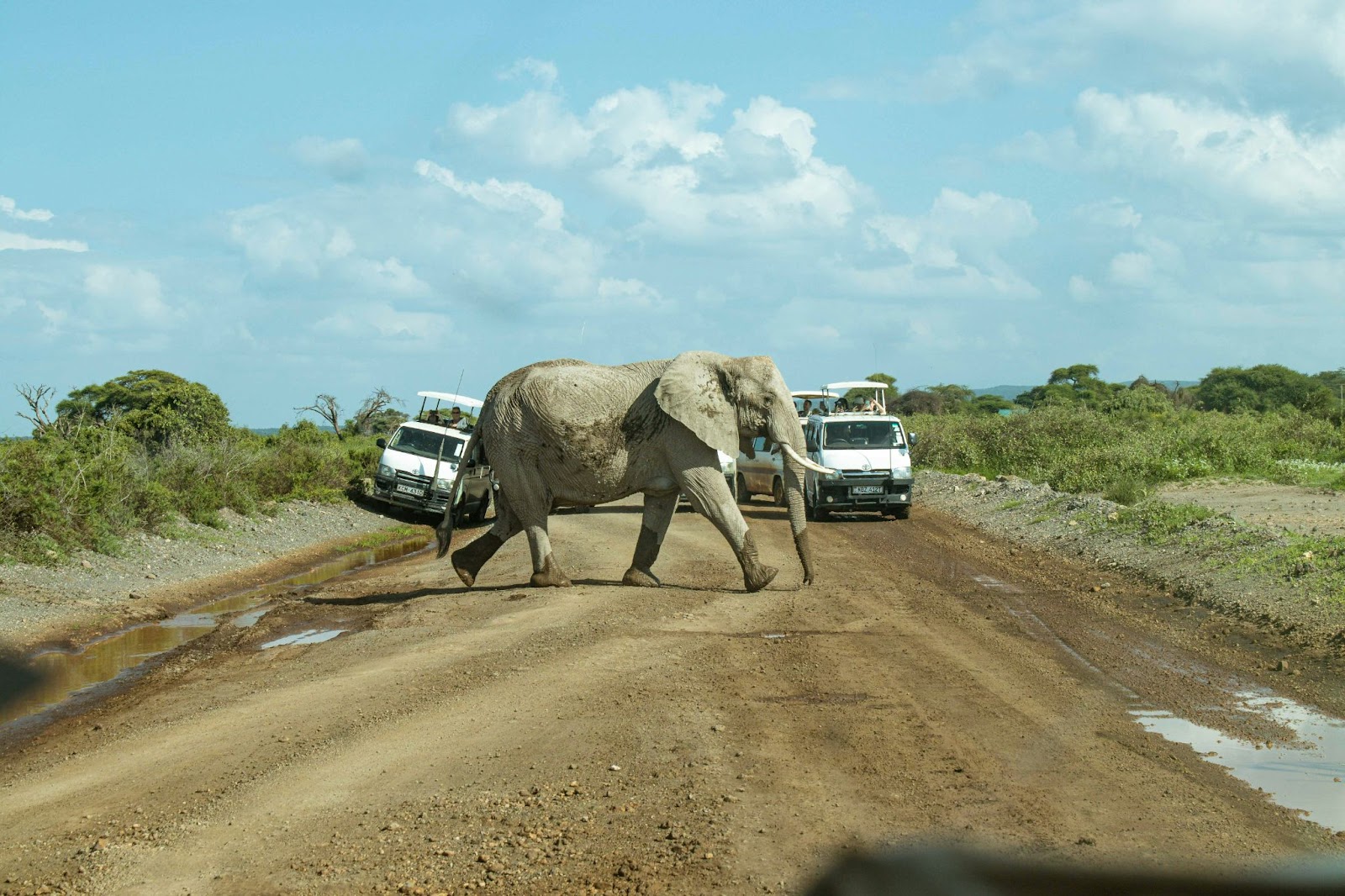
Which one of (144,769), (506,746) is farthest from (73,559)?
(506,746)

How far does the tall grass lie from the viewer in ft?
90.3

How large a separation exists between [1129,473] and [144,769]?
24286 mm

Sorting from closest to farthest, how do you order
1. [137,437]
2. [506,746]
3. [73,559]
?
[506,746] < [73,559] < [137,437]

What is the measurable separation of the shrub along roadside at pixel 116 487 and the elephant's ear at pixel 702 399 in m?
9.02

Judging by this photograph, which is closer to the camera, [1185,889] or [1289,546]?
[1185,889]

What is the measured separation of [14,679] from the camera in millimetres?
11398

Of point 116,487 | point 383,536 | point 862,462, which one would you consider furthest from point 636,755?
point 383,536

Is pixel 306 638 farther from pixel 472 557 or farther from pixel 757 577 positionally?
pixel 757 577

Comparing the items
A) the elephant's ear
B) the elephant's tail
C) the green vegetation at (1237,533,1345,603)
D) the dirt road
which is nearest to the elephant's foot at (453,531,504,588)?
the elephant's tail

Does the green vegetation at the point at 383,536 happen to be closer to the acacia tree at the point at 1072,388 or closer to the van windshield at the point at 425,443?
the van windshield at the point at 425,443

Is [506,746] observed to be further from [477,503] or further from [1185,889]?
[477,503]

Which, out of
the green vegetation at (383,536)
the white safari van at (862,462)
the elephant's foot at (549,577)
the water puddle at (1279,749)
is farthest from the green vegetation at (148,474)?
the water puddle at (1279,749)

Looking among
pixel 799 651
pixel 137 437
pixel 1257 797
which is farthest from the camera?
pixel 137 437

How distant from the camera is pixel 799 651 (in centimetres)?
988
